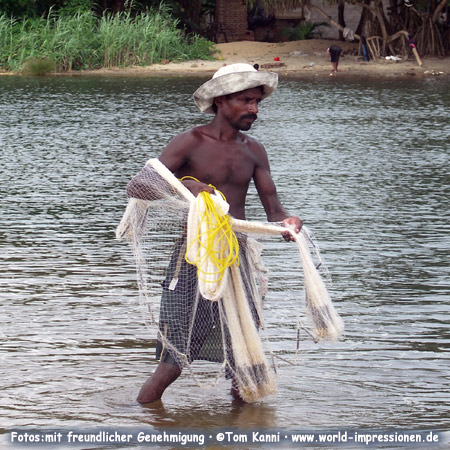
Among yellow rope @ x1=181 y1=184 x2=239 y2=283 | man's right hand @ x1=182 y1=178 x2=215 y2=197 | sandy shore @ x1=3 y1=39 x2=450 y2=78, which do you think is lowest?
sandy shore @ x1=3 y1=39 x2=450 y2=78

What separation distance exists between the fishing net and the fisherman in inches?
2.8

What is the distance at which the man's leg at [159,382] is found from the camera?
4.80m

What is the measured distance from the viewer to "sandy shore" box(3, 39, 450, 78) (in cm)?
2925

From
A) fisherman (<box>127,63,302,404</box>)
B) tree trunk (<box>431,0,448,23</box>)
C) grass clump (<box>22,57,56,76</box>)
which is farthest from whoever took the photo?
tree trunk (<box>431,0,448,23</box>)

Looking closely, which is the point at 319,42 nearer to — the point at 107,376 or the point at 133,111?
the point at 133,111

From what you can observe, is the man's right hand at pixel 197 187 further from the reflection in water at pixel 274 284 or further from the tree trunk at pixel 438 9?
the tree trunk at pixel 438 9

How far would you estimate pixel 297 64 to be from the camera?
102ft

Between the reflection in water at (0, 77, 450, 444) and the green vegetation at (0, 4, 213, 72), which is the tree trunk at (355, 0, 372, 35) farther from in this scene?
the reflection in water at (0, 77, 450, 444)

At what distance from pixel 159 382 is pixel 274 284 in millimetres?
2716

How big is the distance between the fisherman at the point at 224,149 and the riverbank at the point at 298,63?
2414 cm

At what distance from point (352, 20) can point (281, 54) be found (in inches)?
357

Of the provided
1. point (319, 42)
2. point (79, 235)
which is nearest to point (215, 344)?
point (79, 235)

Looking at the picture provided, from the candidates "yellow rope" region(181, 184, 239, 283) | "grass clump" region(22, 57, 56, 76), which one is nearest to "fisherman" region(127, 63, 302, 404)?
"yellow rope" region(181, 184, 239, 283)

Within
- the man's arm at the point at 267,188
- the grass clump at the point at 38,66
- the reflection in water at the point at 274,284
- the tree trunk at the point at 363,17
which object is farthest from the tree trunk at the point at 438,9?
the man's arm at the point at 267,188
